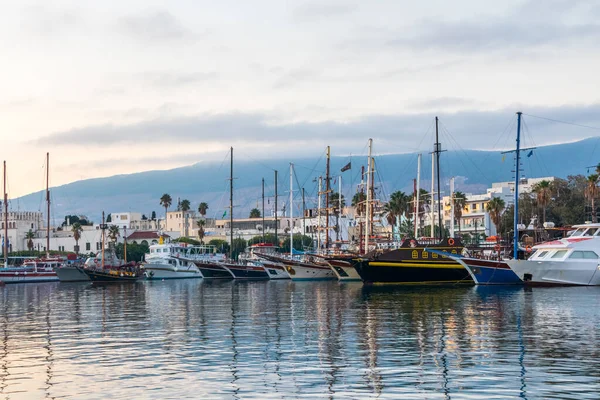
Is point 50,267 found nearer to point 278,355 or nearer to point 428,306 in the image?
point 428,306

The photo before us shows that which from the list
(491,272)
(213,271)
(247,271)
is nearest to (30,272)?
(213,271)

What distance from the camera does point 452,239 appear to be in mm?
75125

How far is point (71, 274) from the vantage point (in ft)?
401

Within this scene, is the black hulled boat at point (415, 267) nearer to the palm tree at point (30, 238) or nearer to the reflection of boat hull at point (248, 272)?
the reflection of boat hull at point (248, 272)

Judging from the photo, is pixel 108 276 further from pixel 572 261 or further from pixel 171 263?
pixel 572 261

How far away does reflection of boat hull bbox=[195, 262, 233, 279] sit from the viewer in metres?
120

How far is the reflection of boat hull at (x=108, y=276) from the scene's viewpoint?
118500mm

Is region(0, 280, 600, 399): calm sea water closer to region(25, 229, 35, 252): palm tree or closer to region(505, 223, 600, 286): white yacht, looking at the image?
region(505, 223, 600, 286): white yacht

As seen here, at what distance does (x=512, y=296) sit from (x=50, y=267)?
86006mm

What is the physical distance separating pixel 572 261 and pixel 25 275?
81228mm

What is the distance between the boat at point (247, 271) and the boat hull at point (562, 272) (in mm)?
52294

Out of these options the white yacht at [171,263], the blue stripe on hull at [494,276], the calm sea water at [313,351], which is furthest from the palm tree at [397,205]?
the calm sea water at [313,351]

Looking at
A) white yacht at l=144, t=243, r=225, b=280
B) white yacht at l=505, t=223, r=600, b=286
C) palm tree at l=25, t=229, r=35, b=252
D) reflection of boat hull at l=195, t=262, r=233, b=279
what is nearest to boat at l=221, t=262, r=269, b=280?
reflection of boat hull at l=195, t=262, r=233, b=279

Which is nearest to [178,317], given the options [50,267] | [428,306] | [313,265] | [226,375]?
[428,306]
